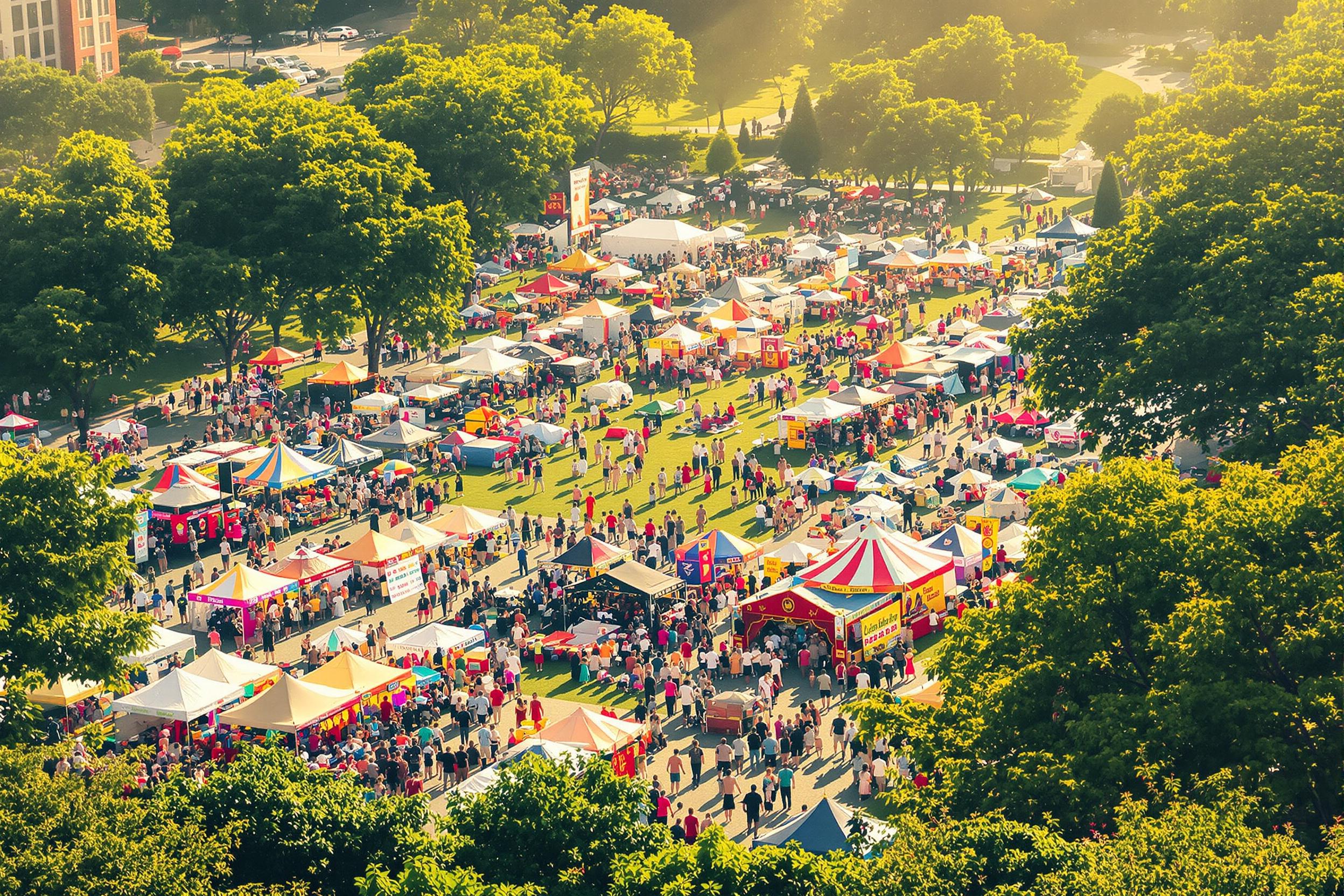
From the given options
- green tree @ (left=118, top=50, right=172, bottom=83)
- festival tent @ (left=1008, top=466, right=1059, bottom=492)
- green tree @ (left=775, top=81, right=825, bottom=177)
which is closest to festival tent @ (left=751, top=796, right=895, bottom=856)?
festival tent @ (left=1008, top=466, right=1059, bottom=492)

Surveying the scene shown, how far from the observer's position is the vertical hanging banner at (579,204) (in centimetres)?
9706

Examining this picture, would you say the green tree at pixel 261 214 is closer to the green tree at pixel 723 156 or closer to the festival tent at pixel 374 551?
the festival tent at pixel 374 551

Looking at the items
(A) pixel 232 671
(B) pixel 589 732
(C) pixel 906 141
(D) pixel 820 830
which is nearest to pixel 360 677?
(A) pixel 232 671

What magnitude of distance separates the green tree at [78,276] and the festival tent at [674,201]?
42050mm

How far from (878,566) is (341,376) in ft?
96.0

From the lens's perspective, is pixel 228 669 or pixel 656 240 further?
pixel 656 240

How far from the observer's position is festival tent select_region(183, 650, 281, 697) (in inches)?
1714

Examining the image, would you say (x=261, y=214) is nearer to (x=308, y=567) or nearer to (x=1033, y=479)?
(x=308, y=567)

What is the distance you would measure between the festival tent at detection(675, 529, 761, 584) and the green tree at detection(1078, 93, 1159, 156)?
66445mm

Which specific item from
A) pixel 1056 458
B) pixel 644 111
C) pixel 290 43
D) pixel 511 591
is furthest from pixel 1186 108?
pixel 290 43

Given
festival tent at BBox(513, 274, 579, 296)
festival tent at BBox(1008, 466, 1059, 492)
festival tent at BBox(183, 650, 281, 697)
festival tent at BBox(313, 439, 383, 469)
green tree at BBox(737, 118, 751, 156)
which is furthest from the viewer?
green tree at BBox(737, 118, 751, 156)

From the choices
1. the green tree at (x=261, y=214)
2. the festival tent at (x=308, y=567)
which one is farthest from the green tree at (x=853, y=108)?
the festival tent at (x=308, y=567)

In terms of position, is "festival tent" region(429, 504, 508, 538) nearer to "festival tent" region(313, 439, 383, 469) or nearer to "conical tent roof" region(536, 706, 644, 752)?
"festival tent" region(313, 439, 383, 469)

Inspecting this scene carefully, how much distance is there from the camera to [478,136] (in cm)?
8894
